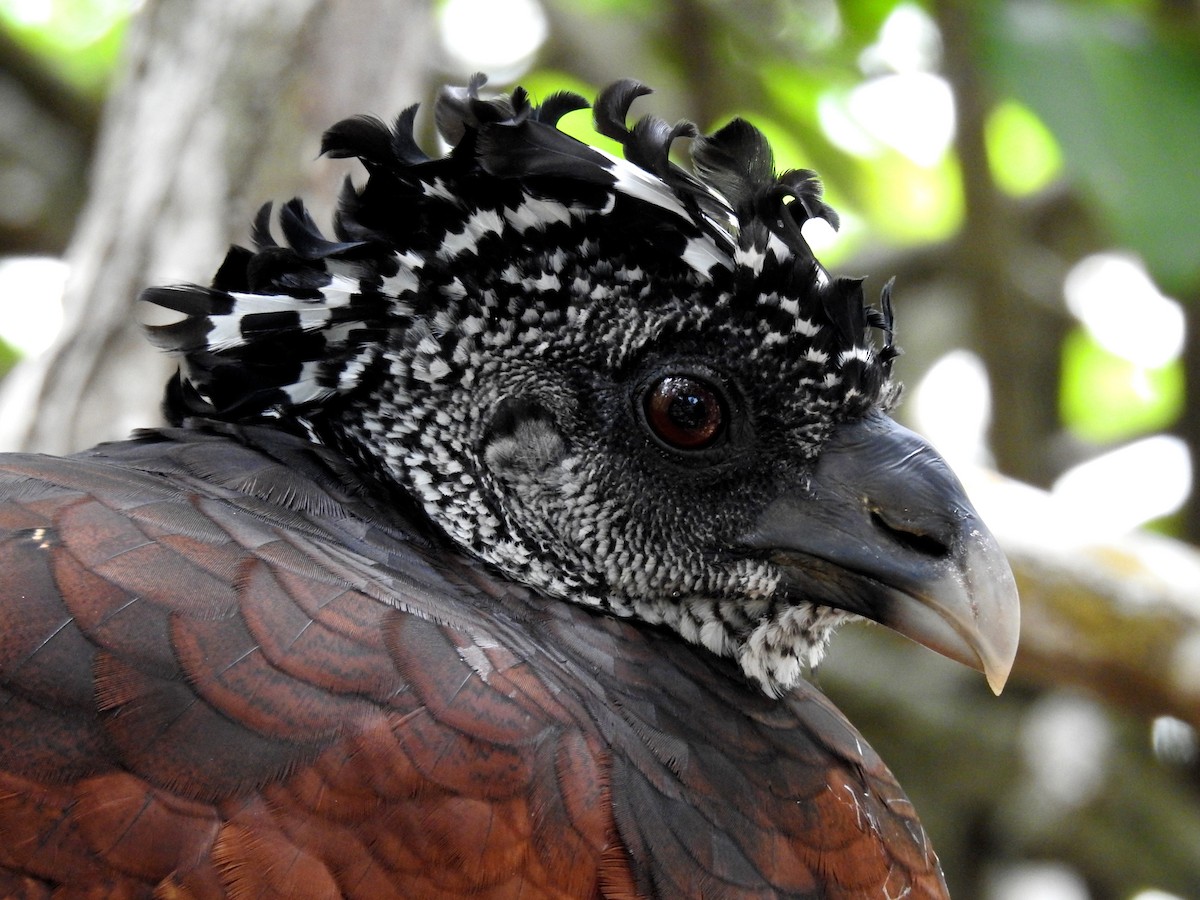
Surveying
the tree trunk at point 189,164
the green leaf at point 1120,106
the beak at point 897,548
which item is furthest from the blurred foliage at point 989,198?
the beak at point 897,548

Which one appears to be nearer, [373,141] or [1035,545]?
[373,141]

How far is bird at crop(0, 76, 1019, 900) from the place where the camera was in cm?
158

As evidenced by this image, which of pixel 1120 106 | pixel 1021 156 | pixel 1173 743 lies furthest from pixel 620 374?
pixel 1021 156

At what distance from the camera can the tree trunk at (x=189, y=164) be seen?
2.93 meters

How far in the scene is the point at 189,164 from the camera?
2.99 m

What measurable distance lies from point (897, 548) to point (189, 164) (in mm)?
1979

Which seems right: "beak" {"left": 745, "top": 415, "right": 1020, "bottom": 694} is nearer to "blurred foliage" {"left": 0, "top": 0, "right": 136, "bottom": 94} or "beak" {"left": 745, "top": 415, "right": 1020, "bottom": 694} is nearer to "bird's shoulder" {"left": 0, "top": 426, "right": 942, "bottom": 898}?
"bird's shoulder" {"left": 0, "top": 426, "right": 942, "bottom": 898}

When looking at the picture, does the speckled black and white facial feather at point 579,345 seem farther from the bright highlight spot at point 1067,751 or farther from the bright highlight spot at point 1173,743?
the bright highlight spot at point 1067,751

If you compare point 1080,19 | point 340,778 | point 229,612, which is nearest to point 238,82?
point 229,612

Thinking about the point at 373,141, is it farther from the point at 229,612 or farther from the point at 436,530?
the point at 229,612

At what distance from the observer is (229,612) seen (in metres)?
1.56

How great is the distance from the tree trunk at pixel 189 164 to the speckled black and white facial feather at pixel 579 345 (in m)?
0.95

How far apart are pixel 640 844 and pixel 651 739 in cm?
17

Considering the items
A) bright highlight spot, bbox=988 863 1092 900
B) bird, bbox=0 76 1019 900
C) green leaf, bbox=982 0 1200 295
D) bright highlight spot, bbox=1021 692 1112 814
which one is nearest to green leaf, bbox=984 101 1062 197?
green leaf, bbox=982 0 1200 295
